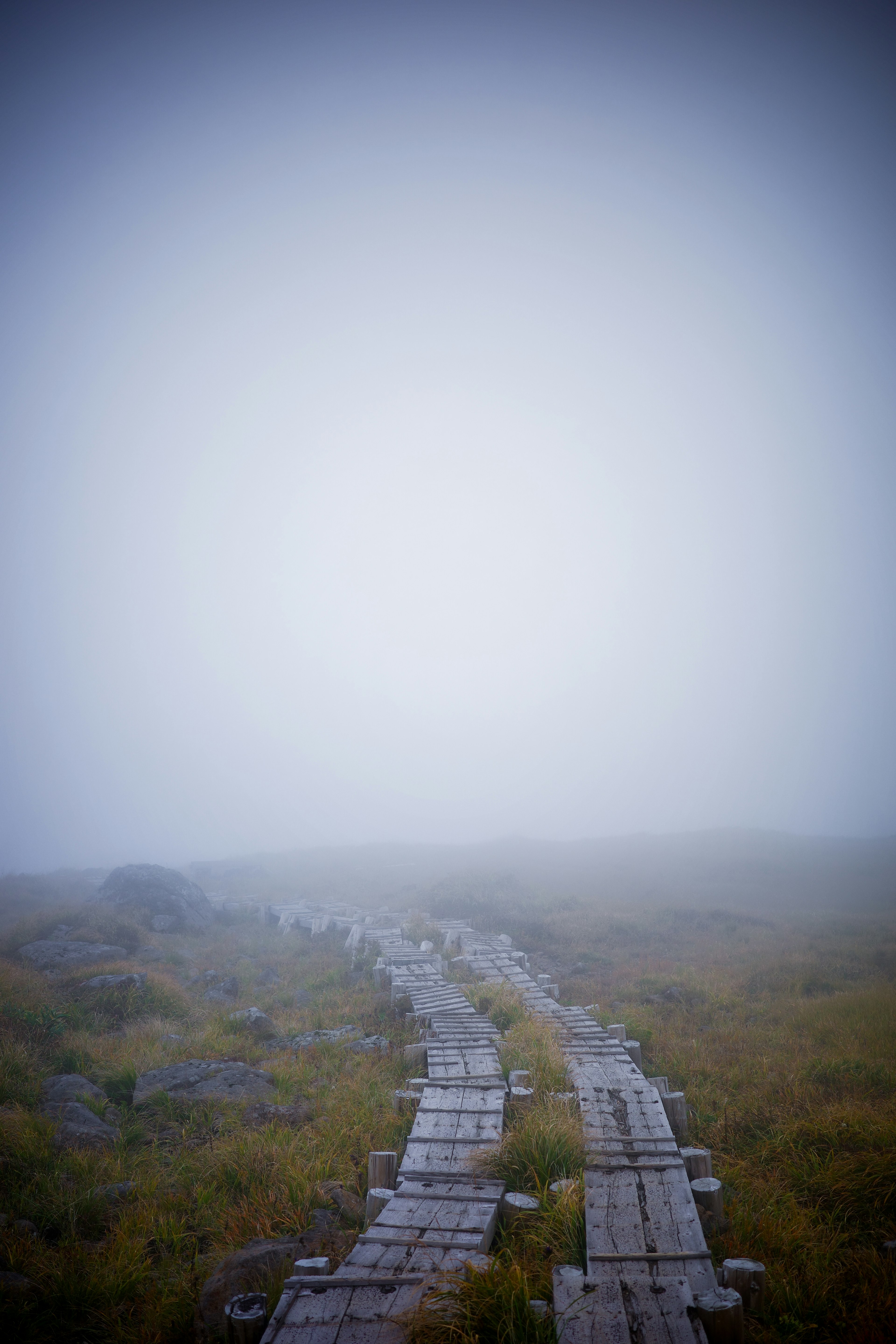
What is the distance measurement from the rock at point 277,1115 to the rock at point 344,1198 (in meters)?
1.77

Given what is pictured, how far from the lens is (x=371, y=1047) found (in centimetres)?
1091

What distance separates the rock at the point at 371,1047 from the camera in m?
10.7

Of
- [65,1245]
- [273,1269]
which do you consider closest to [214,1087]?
[65,1245]

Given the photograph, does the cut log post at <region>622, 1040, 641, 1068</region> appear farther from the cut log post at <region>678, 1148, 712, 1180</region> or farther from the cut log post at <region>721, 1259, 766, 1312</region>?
the cut log post at <region>721, 1259, 766, 1312</region>

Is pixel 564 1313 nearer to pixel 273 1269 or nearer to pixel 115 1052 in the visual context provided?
pixel 273 1269

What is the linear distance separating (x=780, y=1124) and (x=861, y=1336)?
3668 millimetres

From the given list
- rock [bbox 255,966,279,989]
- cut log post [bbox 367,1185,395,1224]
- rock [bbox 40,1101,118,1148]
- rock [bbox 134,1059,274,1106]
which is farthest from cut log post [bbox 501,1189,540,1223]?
rock [bbox 255,966,279,989]

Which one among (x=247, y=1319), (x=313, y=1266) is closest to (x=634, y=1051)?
(x=313, y=1266)

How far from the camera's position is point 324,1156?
7098mm

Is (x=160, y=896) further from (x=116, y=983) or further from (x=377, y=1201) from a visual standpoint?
(x=377, y=1201)

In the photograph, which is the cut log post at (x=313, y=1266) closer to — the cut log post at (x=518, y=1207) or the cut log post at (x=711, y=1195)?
the cut log post at (x=518, y=1207)

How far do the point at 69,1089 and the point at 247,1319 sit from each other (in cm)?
719

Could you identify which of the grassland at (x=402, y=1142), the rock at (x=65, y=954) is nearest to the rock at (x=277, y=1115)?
the grassland at (x=402, y=1142)

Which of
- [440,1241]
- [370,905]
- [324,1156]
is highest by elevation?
[440,1241]
